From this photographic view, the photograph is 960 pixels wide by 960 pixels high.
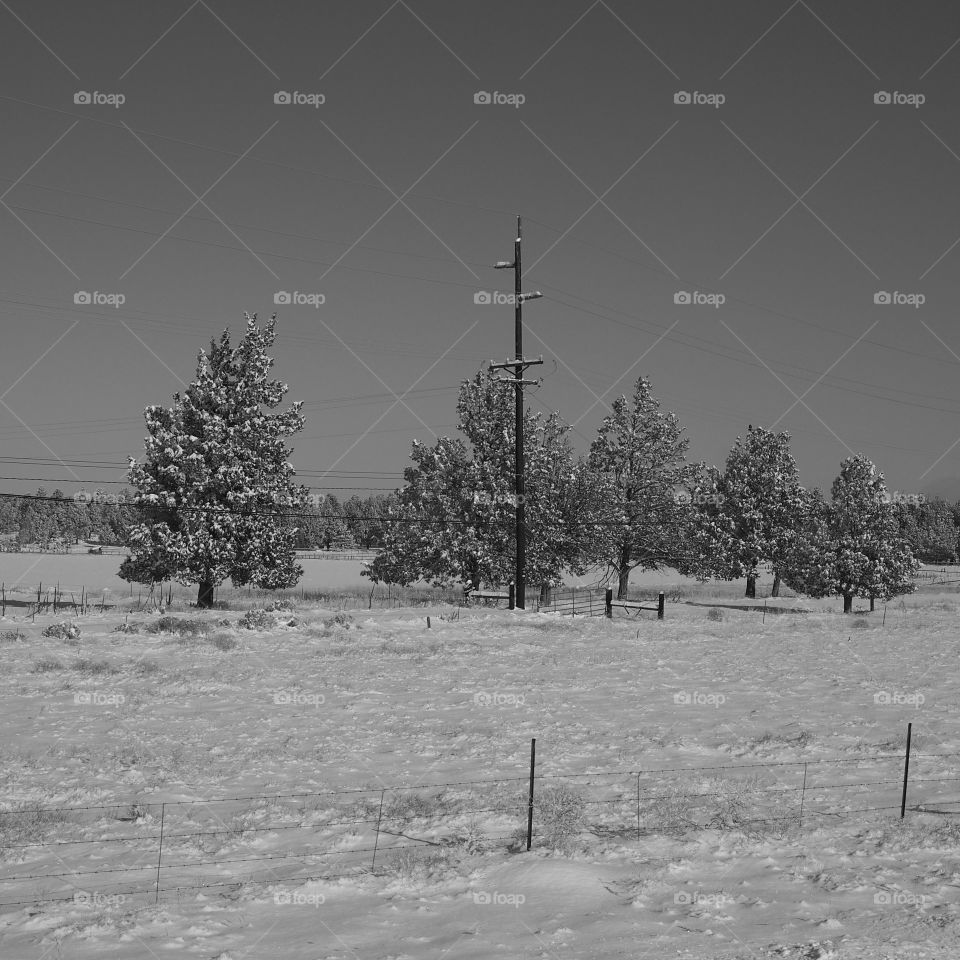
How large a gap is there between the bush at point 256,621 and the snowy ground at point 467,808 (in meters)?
4.36

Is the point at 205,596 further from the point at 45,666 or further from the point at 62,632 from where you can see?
the point at 45,666

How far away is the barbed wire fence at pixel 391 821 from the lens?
938cm

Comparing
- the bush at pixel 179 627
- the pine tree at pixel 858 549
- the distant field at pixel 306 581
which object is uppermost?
the pine tree at pixel 858 549

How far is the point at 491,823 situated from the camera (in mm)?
10977

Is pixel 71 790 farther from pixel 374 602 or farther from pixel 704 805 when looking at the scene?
pixel 374 602

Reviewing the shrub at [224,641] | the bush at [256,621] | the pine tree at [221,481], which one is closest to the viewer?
the shrub at [224,641]

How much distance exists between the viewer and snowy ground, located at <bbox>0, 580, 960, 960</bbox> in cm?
790

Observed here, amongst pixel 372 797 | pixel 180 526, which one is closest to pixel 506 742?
pixel 372 797

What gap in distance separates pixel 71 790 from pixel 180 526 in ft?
79.7

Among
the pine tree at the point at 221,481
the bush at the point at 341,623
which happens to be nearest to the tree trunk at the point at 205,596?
the pine tree at the point at 221,481

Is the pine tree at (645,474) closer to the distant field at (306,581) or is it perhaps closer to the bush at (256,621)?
the distant field at (306,581)

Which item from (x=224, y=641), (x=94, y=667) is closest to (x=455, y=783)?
(x=94, y=667)

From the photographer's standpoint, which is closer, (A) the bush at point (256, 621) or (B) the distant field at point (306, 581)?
(A) the bush at point (256, 621)

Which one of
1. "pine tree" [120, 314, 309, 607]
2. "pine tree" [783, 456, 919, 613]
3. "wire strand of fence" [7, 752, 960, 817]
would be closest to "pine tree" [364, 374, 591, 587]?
"pine tree" [120, 314, 309, 607]
